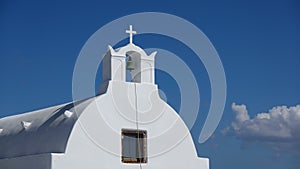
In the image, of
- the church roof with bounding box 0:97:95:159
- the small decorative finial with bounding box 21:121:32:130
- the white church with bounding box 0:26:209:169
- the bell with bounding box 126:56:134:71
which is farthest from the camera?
the small decorative finial with bounding box 21:121:32:130

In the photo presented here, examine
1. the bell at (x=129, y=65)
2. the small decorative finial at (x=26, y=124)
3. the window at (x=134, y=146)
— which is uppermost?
the bell at (x=129, y=65)

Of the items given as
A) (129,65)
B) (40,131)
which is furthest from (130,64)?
(40,131)

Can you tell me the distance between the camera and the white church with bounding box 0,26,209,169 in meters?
20.5

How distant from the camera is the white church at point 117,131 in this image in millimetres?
20516

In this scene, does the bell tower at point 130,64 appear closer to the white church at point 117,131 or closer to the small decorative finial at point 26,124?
the white church at point 117,131

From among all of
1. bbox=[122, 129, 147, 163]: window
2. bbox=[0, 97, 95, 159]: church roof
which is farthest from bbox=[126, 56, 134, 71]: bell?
bbox=[122, 129, 147, 163]: window

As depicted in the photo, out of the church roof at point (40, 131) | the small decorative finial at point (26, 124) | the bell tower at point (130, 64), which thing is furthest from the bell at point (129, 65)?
the small decorative finial at point (26, 124)

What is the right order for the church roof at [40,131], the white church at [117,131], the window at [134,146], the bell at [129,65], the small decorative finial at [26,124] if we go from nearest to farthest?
the white church at [117,131] → the church roof at [40,131] → the window at [134,146] → the bell at [129,65] → the small decorative finial at [26,124]

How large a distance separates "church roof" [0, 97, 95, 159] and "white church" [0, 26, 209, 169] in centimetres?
4

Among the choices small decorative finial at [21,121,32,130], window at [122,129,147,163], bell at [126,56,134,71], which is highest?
bell at [126,56,134,71]

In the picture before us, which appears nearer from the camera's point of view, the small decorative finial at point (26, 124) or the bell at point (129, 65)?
the bell at point (129, 65)

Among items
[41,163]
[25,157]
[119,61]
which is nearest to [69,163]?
[41,163]

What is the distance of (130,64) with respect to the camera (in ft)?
72.8

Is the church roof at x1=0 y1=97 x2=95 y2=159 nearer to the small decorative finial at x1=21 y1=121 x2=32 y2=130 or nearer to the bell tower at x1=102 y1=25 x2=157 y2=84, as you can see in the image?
the small decorative finial at x1=21 y1=121 x2=32 y2=130
